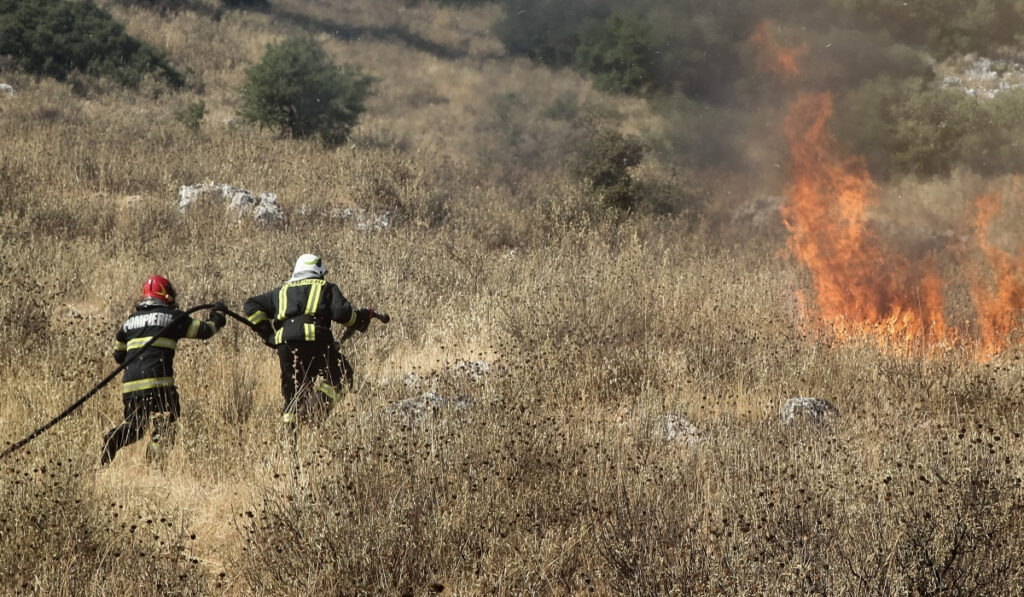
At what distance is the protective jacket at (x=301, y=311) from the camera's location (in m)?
5.67

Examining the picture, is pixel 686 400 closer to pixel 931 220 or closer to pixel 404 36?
pixel 931 220

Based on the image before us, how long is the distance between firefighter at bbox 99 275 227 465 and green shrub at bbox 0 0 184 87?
15646mm

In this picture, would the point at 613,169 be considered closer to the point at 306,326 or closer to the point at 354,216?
the point at 354,216

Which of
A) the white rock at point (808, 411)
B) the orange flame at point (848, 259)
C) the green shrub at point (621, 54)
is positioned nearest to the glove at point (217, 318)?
the white rock at point (808, 411)

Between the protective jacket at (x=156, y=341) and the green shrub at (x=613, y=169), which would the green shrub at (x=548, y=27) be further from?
the protective jacket at (x=156, y=341)

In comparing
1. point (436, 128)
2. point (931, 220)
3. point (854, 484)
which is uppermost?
point (854, 484)

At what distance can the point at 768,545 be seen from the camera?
11.6ft

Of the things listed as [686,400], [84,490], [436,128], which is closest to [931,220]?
[686,400]

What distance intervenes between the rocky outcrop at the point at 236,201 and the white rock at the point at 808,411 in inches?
322

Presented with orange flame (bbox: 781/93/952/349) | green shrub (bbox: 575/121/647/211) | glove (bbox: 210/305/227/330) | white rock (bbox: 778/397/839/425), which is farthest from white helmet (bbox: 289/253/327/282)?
green shrub (bbox: 575/121/647/211)

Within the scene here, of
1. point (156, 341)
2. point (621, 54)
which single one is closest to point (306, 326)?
point (156, 341)

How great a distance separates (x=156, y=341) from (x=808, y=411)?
4233mm

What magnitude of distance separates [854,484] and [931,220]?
37.7 ft

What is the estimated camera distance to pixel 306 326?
18.5 feet
